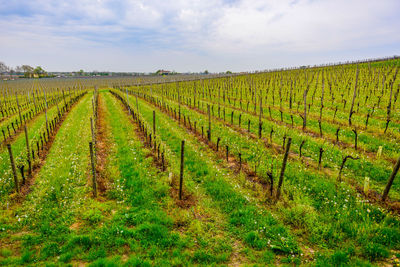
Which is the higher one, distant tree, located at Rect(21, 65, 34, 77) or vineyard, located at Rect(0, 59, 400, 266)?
distant tree, located at Rect(21, 65, 34, 77)

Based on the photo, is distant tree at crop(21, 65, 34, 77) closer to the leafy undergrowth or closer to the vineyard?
the vineyard

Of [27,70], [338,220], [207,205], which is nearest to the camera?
[338,220]

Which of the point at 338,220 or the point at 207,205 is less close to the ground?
the point at 338,220

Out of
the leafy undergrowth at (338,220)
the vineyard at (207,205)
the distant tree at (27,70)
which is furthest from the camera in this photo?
the distant tree at (27,70)

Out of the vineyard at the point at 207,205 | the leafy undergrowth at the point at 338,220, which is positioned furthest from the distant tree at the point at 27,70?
the leafy undergrowth at the point at 338,220

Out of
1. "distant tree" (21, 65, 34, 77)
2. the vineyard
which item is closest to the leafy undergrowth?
the vineyard

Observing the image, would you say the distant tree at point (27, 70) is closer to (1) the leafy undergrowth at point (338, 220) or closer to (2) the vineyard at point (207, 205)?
(2) the vineyard at point (207, 205)

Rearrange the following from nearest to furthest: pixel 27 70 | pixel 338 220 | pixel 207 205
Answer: pixel 338 220
pixel 207 205
pixel 27 70

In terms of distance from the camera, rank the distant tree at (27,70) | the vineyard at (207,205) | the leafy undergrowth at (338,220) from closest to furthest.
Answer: the leafy undergrowth at (338,220), the vineyard at (207,205), the distant tree at (27,70)

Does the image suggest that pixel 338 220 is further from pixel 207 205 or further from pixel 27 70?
pixel 27 70

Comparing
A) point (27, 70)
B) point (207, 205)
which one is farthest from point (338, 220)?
point (27, 70)

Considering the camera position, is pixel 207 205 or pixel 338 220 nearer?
pixel 338 220

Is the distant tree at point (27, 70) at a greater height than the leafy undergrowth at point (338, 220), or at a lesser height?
greater

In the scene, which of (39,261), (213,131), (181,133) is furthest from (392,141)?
(39,261)
